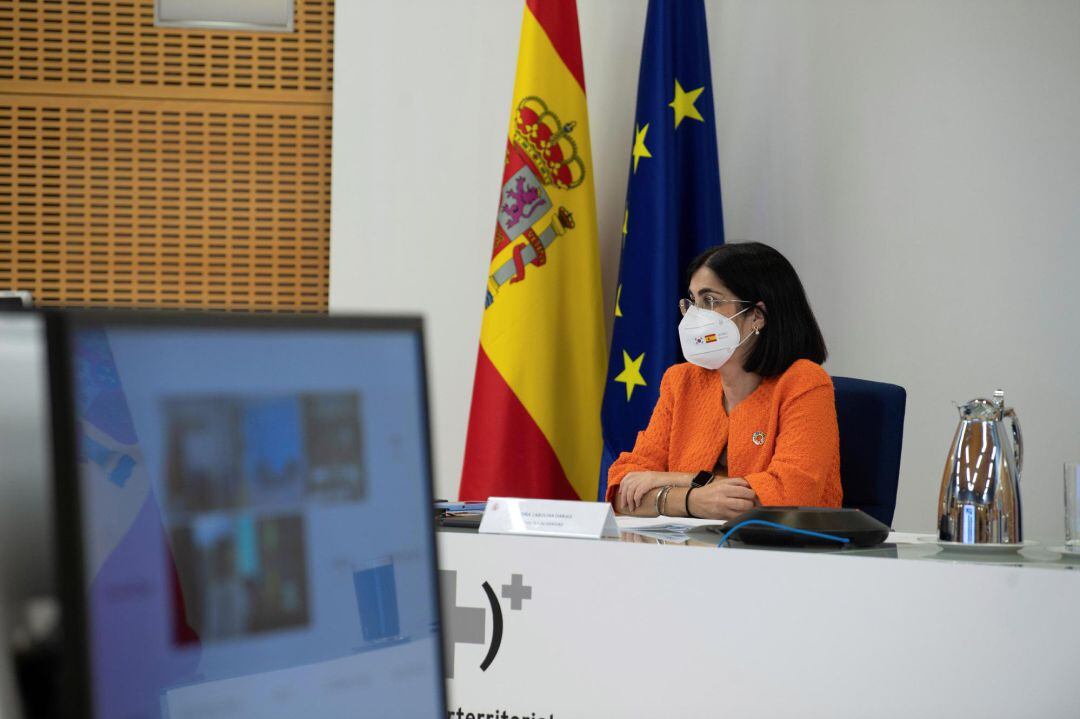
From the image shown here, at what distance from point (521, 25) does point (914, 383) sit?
177cm

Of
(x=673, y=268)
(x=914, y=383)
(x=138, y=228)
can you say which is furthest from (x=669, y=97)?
(x=138, y=228)

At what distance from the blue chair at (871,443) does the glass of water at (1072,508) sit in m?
0.66

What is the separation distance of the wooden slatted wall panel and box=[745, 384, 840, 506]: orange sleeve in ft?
6.53

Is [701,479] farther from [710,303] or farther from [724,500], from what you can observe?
[710,303]

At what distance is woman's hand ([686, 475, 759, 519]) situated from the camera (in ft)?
7.09

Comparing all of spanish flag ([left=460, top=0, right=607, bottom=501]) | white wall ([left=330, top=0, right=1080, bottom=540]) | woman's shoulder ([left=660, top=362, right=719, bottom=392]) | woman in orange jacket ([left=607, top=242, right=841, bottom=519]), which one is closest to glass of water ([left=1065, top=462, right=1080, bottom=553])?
woman in orange jacket ([left=607, top=242, right=841, bottom=519])

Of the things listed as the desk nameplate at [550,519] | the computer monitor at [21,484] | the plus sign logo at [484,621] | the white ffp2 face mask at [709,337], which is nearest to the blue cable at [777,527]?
the desk nameplate at [550,519]

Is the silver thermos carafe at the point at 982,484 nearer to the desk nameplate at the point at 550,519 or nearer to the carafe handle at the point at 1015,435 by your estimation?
the carafe handle at the point at 1015,435

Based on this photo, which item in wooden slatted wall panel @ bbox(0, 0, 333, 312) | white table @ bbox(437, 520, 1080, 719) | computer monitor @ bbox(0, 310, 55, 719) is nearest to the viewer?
computer monitor @ bbox(0, 310, 55, 719)

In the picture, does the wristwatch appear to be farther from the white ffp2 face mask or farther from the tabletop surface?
the tabletop surface

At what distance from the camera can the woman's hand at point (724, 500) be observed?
216 centimetres

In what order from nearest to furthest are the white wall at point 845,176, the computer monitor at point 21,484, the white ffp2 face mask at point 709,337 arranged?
the computer monitor at point 21,484 → the white ffp2 face mask at point 709,337 → the white wall at point 845,176

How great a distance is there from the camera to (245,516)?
22.2 inches

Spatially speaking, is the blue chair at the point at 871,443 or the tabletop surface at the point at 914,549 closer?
the tabletop surface at the point at 914,549
